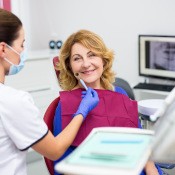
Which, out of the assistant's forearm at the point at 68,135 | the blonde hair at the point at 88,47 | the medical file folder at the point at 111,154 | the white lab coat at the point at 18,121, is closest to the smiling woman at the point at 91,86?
the blonde hair at the point at 88,47

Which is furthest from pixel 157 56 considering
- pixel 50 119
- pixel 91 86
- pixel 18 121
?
pixel 18 121

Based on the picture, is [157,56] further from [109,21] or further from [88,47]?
[88,47]

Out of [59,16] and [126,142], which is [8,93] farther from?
[59,16]

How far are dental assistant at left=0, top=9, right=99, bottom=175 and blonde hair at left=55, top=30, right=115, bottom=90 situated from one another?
41 cm

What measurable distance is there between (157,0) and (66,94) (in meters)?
1.83

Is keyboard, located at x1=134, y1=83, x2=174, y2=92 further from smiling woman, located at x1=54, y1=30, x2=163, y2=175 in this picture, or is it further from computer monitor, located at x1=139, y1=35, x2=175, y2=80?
smiling woman, located at x1=54, y1=30, x2=163, y2=175

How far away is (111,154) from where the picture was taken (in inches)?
30.8

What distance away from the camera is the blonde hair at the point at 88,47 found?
1.54 meters

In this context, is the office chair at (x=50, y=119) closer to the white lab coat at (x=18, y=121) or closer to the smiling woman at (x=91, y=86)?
the smiling woman at (x=91, y=86)

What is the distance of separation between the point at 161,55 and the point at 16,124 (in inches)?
84.9

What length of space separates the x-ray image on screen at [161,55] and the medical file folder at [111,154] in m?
2.10

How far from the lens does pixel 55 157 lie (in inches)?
43.8

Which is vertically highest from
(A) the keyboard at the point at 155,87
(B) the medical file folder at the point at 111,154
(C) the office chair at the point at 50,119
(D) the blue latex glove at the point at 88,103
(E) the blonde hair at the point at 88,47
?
(E) the blonde hair at the point at 88,47

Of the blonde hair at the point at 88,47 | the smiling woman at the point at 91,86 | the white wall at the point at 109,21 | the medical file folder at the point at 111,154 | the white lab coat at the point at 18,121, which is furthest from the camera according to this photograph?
the white wall at the point at 109,21
